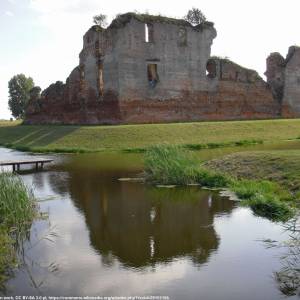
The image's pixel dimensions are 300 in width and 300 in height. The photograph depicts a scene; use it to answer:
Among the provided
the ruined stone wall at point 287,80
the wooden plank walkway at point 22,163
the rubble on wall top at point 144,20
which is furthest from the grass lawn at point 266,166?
the ruined stone wall at point 287,80

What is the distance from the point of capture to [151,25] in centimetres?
3144

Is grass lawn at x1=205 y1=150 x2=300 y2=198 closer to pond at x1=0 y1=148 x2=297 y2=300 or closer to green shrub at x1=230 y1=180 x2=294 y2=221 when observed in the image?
green shrub at x1=230 y1=180 x2=294 y2=221

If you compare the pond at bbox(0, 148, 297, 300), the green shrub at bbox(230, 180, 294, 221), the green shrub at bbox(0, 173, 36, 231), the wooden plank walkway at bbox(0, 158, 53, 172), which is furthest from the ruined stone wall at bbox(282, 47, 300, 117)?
the green shrub at bbox(0, 173, 36, 231)

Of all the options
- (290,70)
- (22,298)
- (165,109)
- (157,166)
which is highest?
(290,70)

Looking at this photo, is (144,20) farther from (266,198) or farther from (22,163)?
(266,198)

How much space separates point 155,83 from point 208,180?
19.8 metres

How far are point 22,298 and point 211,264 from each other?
8.74ft

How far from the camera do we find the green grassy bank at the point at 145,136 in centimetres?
2462

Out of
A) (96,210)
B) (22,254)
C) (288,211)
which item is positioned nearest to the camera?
(22,254)

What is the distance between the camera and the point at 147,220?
375 inches

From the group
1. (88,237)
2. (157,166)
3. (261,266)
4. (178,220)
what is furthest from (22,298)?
(157,166)

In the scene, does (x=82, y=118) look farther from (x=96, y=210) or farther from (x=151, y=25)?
(x=96, y=210)

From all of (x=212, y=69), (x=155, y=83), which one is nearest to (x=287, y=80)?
(x=212, y=69)

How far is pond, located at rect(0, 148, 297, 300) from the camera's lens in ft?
20.2
